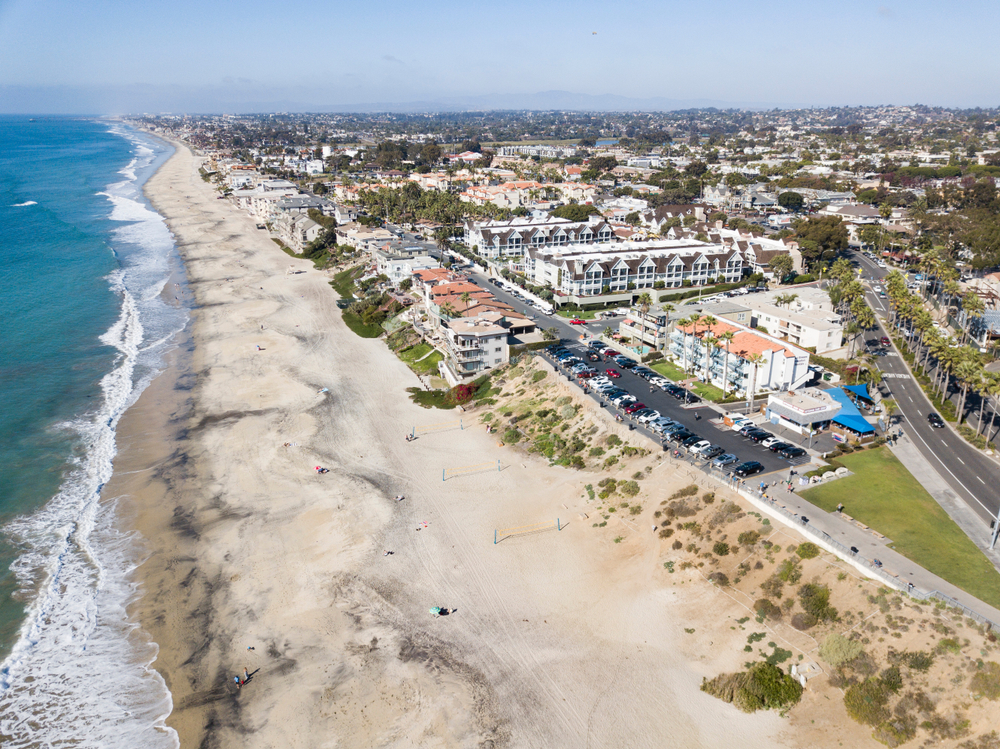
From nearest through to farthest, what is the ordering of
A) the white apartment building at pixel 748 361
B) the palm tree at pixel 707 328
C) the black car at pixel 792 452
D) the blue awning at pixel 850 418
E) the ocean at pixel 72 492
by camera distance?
the ocean at pixel 72 492 → the black car at pixel 792 452 → the blue awning at pixel 850 418 → the white apartment building at pixel 748 361 → the palm tree at pixel 707 328

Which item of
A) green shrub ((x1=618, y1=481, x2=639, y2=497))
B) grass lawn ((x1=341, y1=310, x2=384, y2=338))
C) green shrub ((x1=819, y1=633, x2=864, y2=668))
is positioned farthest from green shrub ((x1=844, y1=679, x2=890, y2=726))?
grass lawn ((x1=341, y1=310, x2=384, y2=338))

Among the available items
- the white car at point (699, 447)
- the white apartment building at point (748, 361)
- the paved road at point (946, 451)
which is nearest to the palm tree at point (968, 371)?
the paved road at point (946, 451)

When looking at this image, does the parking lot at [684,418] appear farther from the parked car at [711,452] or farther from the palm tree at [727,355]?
the palm tree at [727,355]

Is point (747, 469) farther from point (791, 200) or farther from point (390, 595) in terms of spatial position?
point (791, 200)

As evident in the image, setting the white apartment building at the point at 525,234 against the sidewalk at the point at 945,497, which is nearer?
the sidewalk at the point at 945,497

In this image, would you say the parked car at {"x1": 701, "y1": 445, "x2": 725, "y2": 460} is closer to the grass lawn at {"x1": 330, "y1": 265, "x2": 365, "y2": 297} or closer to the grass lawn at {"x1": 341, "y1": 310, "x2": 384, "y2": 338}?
the grass lawn at {"x1": 341, "y1": 310, "x2": 384, "y2": 338}

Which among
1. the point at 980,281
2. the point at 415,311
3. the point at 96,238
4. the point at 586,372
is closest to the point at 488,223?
the point at 415,311
